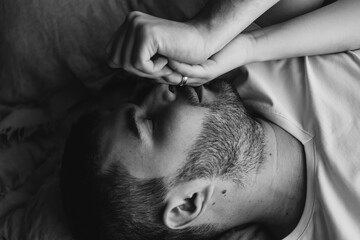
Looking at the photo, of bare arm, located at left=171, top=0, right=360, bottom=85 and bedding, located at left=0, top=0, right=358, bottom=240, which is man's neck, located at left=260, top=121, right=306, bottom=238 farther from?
bedding, located at left=0, top=0, right=358, bottom=240

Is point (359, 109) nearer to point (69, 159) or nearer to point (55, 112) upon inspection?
point (69, 159)

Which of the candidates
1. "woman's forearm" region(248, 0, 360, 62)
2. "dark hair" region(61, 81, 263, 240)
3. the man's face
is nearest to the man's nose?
the man's face

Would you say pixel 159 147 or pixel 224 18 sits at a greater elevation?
pixel 224 18

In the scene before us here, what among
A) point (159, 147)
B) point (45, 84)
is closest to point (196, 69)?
point (159, 147)

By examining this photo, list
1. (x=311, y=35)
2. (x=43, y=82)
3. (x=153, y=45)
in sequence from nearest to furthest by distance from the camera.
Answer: (x=153, y=45), (x=311, y=35), (x=43, y=82)

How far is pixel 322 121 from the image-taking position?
109 cm

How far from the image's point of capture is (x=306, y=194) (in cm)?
114

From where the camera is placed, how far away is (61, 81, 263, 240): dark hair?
103cm

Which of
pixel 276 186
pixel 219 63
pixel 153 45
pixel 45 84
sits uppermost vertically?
pixel 153 45

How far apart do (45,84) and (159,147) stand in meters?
0.47

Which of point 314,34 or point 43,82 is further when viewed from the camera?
point 43,82

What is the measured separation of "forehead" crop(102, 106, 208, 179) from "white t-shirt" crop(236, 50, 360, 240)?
225mm

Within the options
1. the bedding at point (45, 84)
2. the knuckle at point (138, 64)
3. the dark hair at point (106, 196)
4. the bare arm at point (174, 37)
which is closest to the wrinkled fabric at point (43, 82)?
the bedding at point (45, 84)

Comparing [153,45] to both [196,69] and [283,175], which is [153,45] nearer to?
[196,69]
